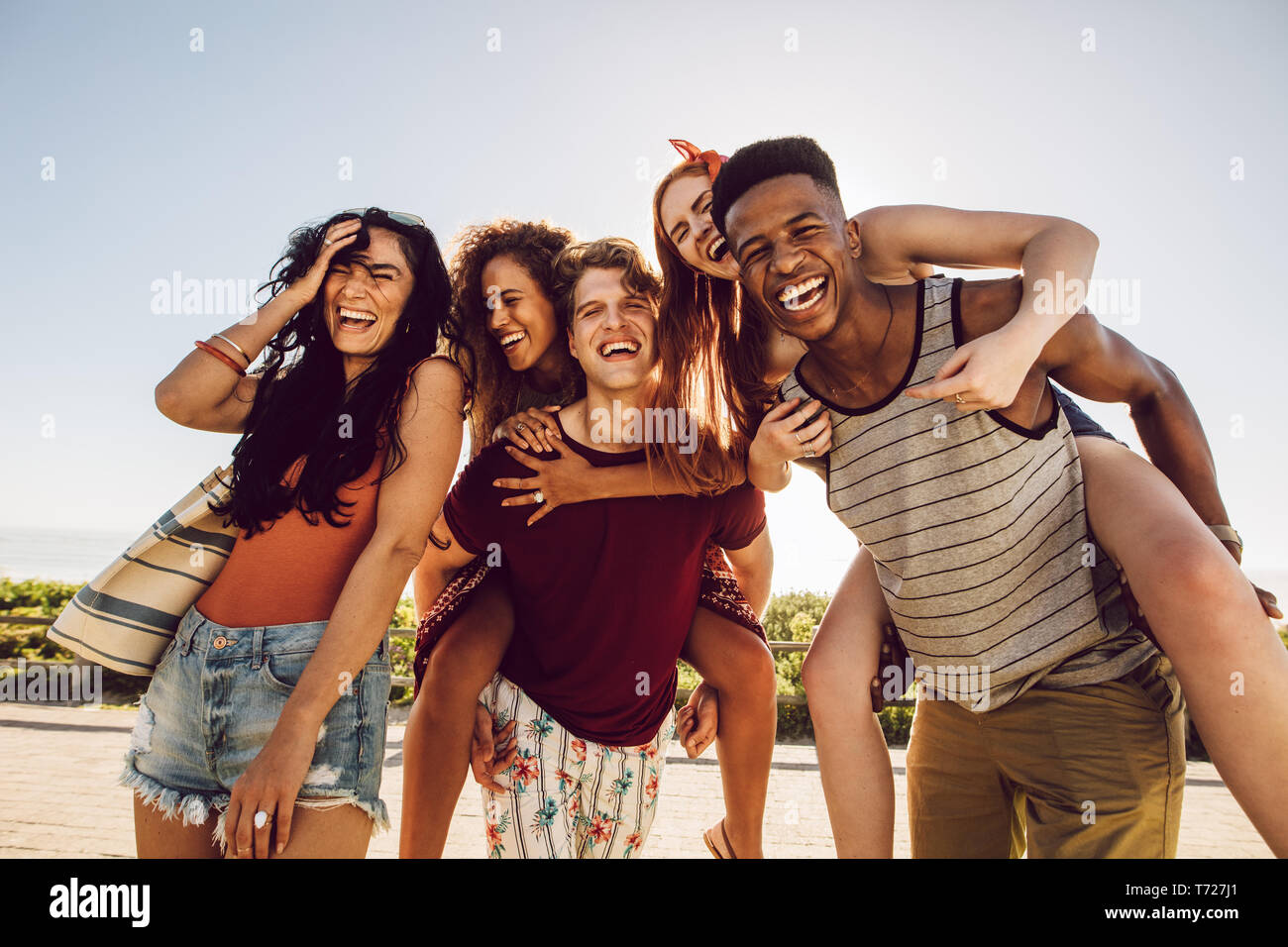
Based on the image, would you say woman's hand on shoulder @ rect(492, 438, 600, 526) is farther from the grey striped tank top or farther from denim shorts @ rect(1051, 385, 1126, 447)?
denim shorts @ rect(1051, 385, 1126, 447)

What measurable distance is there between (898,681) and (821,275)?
1.23 meters

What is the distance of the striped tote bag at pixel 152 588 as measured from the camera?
1.91 metres

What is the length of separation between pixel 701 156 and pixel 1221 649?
2295mm

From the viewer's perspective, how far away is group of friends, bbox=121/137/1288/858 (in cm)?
173

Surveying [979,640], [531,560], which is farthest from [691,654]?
[979,640]

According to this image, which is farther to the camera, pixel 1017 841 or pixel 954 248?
pixel 1017 841

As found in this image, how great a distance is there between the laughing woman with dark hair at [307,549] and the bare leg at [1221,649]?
1754 millimetres

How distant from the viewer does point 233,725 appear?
5.80 feet

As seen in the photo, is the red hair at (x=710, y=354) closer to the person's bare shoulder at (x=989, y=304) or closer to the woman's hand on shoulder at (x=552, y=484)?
the woman's hand on shoulder at (x=552, y=484)

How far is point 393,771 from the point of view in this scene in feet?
22.2

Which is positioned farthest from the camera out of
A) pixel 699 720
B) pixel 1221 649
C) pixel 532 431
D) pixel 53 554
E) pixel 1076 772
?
pixel 53 554

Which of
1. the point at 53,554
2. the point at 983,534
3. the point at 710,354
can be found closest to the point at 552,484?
the point at 710,354

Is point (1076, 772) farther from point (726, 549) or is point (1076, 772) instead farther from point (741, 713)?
point (726, 549)
